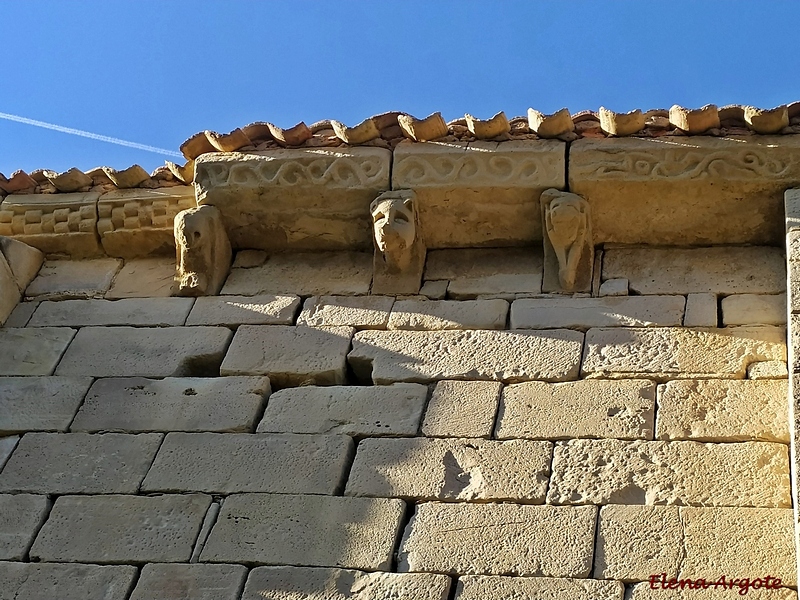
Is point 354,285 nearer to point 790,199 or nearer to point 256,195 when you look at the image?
point 256,195

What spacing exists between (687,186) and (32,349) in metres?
3.66

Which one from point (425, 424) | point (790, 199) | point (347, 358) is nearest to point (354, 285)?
point (347, 358)

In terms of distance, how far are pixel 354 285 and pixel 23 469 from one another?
1.99 m

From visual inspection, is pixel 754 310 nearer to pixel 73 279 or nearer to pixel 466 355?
pixel 466 355

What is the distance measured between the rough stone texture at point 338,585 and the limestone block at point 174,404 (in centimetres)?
96

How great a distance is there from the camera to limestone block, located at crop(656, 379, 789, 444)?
200 inches

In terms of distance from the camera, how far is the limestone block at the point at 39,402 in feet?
19.3

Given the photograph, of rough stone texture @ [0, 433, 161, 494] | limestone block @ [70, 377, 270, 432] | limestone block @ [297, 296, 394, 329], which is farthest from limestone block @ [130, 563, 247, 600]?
limestone block @ [297, 296, 394, 329]

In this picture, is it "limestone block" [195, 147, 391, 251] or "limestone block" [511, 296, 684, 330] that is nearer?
"limestone block" [511, 296, 684, 330]

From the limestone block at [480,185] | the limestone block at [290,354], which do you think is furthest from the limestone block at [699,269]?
the limestone block at [290,354]

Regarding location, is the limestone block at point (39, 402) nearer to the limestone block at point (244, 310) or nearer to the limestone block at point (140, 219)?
the limestone block at point (244, 310)

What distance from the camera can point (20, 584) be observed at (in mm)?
5035

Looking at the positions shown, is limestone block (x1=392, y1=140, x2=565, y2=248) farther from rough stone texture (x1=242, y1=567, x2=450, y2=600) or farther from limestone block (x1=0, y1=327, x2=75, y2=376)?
rough stone texture (x1=242, y1=567, x2=450, y2=600)

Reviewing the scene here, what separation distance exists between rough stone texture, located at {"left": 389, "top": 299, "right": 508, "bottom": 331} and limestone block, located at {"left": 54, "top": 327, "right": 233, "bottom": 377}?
94 centimetres
